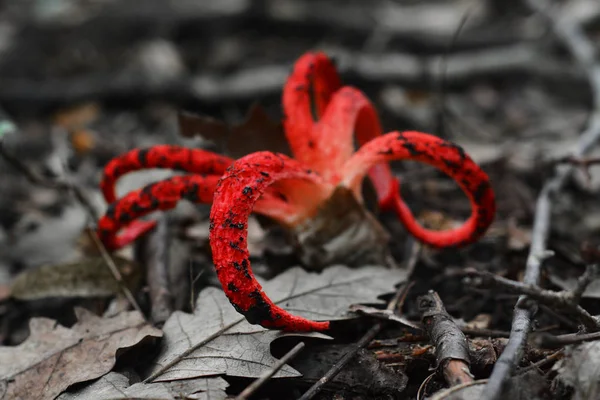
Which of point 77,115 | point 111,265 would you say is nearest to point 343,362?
point 111,265

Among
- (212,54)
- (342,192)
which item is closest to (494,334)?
(342,192)

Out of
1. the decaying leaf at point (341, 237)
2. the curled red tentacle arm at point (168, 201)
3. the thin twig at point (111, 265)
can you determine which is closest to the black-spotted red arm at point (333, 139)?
the decaying leaf at point (341, 237)

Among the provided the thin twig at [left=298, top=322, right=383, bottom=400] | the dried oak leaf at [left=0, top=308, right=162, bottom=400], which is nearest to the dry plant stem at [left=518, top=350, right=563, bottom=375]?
the thin twig at [left=298, top=322, right=383, bottom=400]

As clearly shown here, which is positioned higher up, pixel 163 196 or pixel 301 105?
pixel 301 105

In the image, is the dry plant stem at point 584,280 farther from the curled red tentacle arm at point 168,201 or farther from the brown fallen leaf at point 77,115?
the brown fallen leaf at point 77,115

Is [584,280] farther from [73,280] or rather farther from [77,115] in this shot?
[77,115]

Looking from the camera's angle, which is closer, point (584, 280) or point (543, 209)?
point (584, 280)

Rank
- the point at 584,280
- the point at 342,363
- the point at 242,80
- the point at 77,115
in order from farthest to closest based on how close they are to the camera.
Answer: the point at 77,115, the point at 242,80, the point at 342,363, the point at 584,280

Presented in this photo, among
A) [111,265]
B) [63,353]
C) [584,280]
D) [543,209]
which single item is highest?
[584,280]

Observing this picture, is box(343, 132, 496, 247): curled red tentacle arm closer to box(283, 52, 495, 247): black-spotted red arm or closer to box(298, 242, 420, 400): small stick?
box(283, 52, 495, 247): black-spotted red arm
